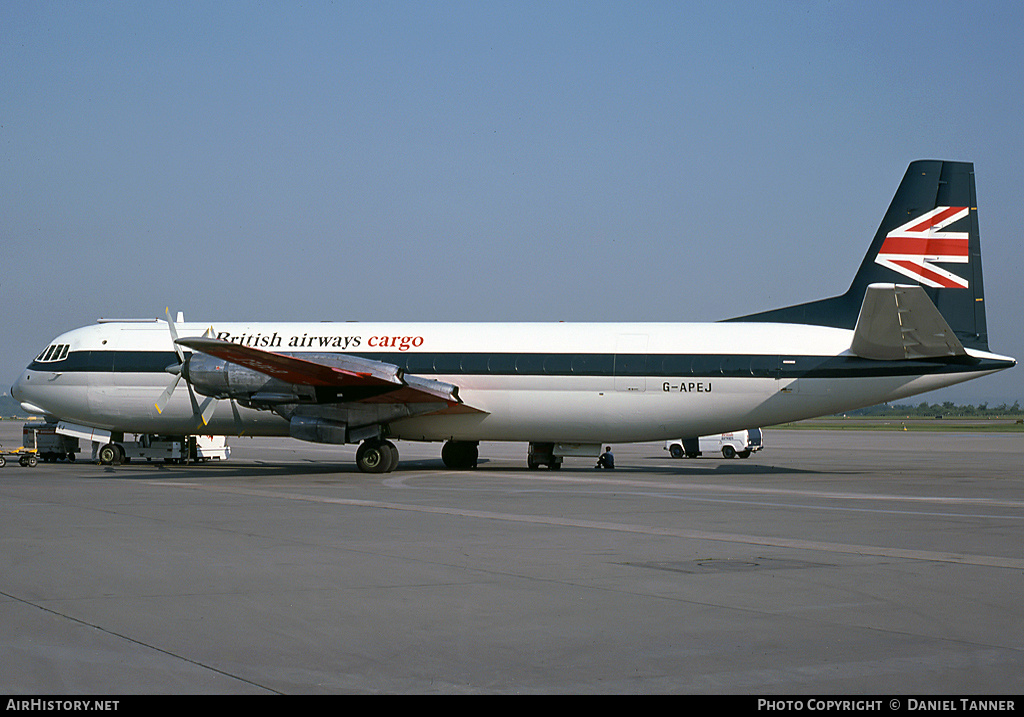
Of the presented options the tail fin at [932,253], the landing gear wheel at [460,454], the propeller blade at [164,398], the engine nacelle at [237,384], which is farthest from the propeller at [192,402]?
the tail fin at [932,253]

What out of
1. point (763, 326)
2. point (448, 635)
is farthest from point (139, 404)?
point (448, 635)

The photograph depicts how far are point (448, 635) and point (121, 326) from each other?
2776cm

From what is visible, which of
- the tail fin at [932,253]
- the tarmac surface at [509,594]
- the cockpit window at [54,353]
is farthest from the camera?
the cockpit window at [54,353]

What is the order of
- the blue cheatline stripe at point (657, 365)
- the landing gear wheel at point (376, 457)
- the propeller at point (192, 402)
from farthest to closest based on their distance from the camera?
the propeller at point (192, 402) < the landing gear wheel at point (376, 457) < the blue cheatline stripe at point (657, 365)

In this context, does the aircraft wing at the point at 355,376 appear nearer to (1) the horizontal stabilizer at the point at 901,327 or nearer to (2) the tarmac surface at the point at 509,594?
(2) the tarmac surface at the point at 509,594

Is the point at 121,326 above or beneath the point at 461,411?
above

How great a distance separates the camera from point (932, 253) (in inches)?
1090

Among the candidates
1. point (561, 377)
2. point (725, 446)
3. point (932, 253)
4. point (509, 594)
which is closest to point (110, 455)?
point (561, 377)

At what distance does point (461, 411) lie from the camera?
29.3 m

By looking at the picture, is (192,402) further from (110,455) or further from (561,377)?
(561,377)

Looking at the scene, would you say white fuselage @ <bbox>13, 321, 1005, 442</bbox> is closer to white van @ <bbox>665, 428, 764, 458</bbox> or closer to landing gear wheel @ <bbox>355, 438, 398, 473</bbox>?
landing gear wheel @ <bbox>355, 438, 398, 473</bbox>

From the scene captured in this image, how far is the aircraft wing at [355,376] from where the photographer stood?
2617 cm

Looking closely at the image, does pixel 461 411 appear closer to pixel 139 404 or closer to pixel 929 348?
pixel 139 404

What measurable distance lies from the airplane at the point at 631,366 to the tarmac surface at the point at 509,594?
6.38 m
